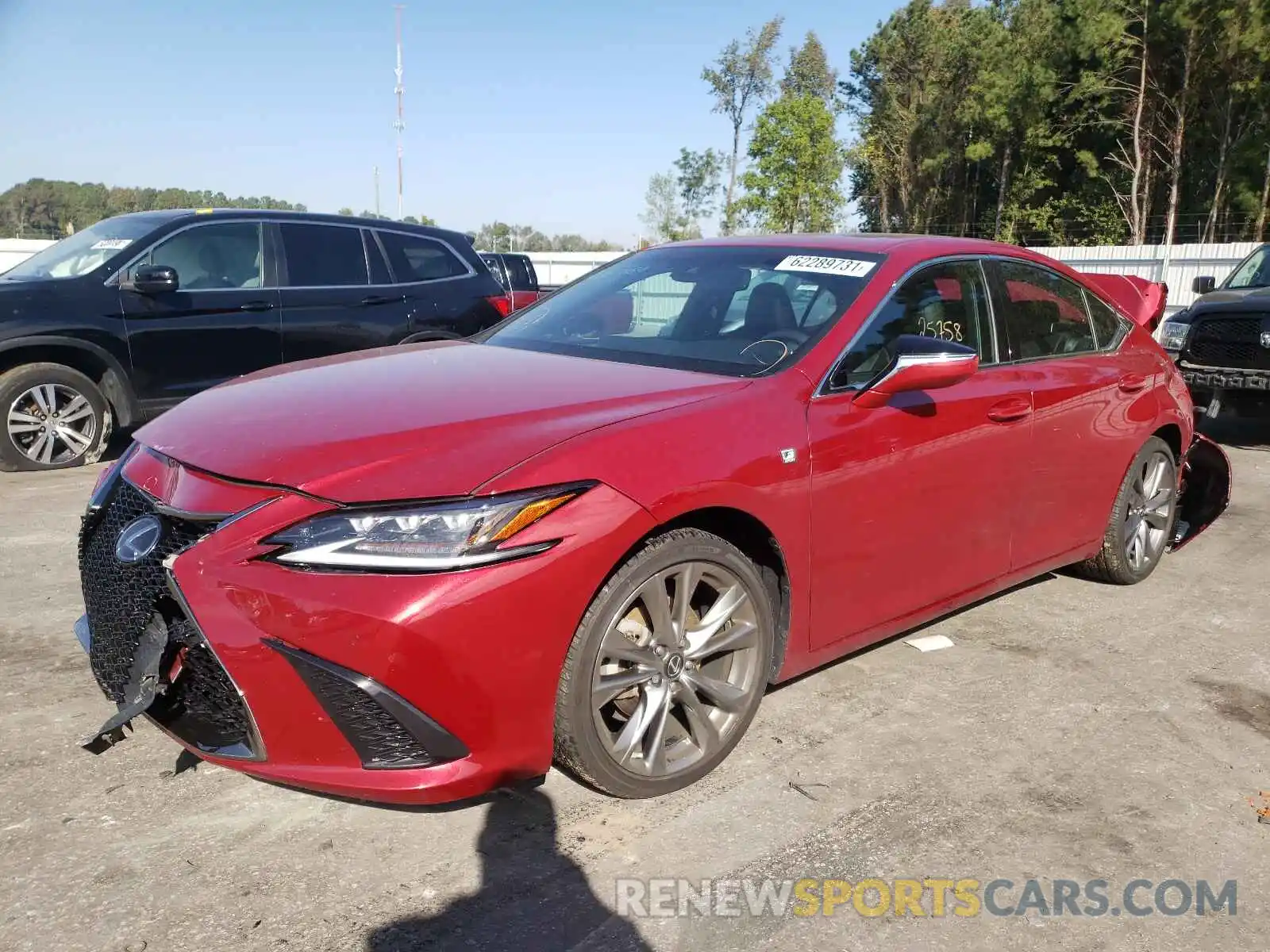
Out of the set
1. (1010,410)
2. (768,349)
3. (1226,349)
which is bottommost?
(1226,349)

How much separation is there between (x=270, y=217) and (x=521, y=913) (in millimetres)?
6727

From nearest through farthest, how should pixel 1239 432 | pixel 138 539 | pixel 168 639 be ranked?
pixel 168 639 → pixel 138 539 → pixel 1239 432

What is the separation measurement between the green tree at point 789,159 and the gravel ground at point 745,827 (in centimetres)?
4015

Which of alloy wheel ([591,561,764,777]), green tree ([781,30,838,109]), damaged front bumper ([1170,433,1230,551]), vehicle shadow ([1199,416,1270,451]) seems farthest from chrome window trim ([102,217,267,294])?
green tree ([781,30,838,109])

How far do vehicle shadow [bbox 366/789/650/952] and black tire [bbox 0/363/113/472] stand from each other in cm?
589

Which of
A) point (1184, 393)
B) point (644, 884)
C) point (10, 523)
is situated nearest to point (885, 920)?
point (644, 884)

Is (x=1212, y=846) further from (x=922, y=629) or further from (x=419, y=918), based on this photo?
(x=419, y=918)

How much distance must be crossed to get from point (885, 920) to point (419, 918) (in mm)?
1101

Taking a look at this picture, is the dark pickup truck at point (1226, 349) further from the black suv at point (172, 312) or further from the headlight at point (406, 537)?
the headlight at point (406, 537)

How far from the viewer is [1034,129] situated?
163ft

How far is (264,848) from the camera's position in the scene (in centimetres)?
272

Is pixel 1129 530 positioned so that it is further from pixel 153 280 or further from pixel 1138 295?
pixel 153 280

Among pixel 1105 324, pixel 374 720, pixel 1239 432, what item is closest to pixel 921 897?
pixel 374 720

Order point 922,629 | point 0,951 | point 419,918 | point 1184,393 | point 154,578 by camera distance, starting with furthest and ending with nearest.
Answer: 1. point 1184,393
2. point 922,629
3. point 154,578
4. point 419,918
5. point 0,951
